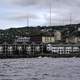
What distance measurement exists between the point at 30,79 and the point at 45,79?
256 centimetres

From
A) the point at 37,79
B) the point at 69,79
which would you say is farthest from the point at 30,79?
the point at 69,79

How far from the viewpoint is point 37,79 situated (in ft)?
236

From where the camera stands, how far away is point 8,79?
71125 mm

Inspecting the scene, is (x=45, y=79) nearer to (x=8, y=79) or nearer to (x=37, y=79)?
(x=37, y=79)

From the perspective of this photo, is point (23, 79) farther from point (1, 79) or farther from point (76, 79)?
point (76, 79)

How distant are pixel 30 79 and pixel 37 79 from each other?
1191 mm

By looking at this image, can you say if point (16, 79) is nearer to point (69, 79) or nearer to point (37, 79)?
point (37, 79)

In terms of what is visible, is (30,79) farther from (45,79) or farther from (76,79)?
(76,79)

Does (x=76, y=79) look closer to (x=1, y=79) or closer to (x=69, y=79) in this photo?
(x=69, y=79)

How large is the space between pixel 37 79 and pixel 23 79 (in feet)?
7.81

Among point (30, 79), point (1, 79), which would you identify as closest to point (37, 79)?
point (30, 79)

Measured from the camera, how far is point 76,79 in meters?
70.8

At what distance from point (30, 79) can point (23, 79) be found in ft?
3.91

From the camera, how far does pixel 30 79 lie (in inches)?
2835
